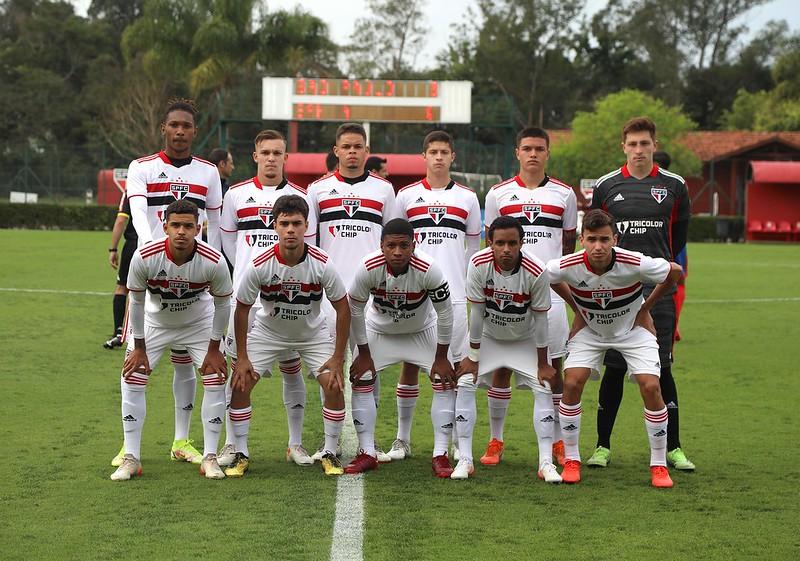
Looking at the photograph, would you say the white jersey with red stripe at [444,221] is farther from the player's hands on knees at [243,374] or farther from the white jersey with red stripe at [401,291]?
the player's hands on knees at [243,374]

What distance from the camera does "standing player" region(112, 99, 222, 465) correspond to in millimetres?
7039

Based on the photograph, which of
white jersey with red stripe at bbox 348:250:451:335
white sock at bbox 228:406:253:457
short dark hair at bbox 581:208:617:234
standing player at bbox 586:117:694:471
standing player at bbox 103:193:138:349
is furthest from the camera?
standing player at bbox 103:193:138:349

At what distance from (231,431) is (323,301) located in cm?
103

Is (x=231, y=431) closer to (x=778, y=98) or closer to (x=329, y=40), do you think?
(x=329, y=40)

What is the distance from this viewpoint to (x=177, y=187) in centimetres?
725

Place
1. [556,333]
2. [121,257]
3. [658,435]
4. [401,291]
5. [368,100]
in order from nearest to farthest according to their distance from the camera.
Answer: [658,435], [401,291], [556,333], [121,257], [368,100]

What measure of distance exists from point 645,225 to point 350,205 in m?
1.91

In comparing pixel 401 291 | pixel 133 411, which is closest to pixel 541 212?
pixel 401 291

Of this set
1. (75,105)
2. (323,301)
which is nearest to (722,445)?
(323,301)

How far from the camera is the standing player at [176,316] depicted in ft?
21.0

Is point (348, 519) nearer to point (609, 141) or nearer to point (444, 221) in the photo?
point (444, 221)

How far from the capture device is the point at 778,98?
213 ft

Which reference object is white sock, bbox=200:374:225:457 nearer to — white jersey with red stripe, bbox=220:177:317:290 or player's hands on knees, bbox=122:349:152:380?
player's hands on knees, bbox=122:349:152:380

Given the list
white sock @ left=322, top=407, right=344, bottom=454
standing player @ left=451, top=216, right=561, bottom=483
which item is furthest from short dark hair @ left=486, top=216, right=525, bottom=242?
white sock @ left=322, top=407, right=344, bottom=454
